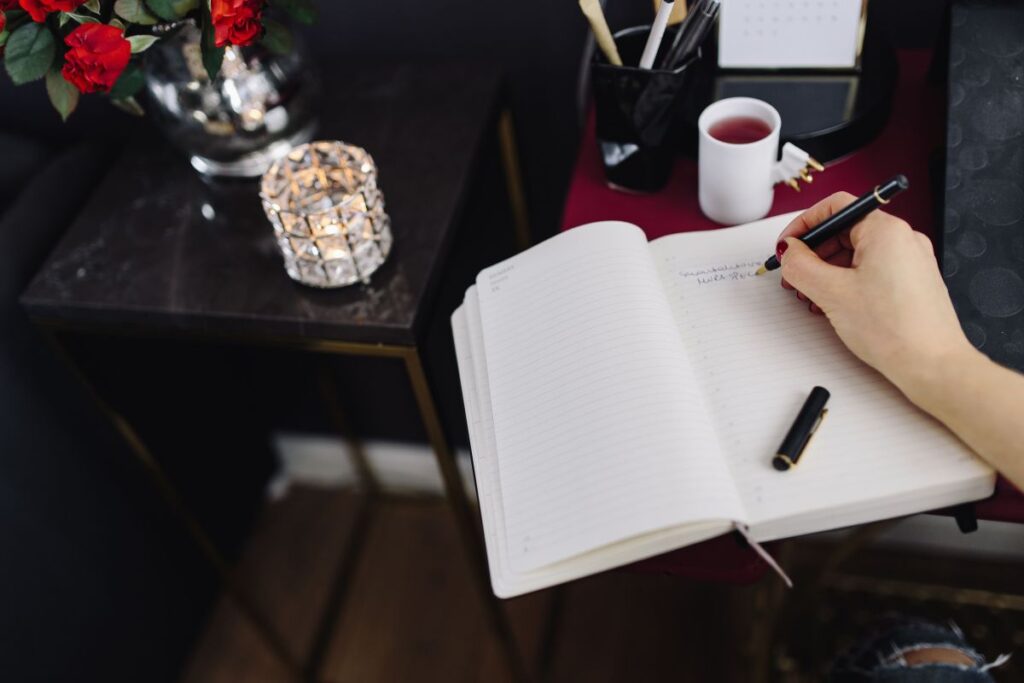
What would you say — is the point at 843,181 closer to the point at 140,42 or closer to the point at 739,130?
the point at 739,130

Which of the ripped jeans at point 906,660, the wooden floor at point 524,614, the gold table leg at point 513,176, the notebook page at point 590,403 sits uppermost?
the notebook page at point 590,403

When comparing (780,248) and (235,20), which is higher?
(235,20)

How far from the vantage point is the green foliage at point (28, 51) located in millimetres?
832

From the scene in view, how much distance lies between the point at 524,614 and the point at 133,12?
1044 millimetres

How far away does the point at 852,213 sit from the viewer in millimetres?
742

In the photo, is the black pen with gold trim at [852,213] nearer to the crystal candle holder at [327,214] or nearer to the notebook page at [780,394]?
the notebook page at [780,394]

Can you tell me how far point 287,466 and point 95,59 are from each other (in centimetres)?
107

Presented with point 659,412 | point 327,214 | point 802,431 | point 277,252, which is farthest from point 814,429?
point 277,252

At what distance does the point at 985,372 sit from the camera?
25.8 inches

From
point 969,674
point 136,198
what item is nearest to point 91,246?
point 136,198

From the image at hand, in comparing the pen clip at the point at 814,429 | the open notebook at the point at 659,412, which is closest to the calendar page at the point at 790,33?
the open notebook at the point at 659,412

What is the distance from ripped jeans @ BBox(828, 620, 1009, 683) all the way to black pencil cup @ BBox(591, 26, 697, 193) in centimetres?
52

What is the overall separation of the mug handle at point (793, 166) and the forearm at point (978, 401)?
0.25m

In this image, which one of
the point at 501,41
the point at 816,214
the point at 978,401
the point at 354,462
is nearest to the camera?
the point at 978,401
